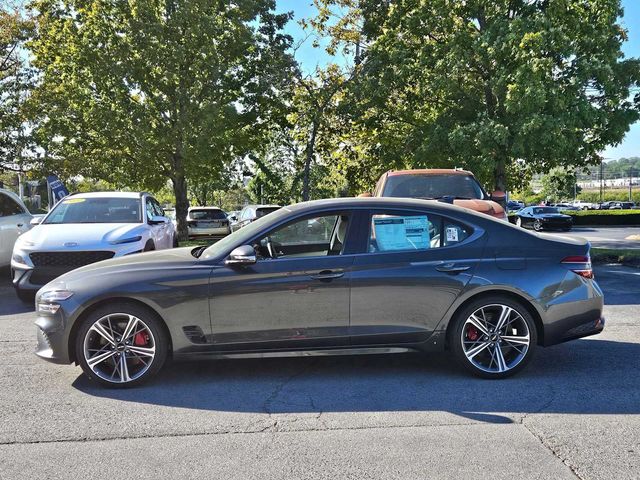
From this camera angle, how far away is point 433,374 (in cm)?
514

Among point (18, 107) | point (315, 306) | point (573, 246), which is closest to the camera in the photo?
point (315, 306)

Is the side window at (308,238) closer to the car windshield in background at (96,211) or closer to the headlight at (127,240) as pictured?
the headlight at (127,240)

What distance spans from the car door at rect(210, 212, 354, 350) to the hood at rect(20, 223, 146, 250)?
421cm

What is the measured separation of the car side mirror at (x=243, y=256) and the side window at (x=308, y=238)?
21 centimetres

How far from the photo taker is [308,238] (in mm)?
5430

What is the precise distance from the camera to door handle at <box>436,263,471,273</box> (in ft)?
16.2

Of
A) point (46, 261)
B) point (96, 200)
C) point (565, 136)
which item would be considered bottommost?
point (46, 261)

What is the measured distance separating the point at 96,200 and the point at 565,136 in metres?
12.4

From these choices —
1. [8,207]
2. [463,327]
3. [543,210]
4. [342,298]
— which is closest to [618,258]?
[463,327]

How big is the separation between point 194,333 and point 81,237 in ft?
14.5

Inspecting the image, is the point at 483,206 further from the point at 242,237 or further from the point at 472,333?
the point at 242,237

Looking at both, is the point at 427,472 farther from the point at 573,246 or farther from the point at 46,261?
the point at 46,261

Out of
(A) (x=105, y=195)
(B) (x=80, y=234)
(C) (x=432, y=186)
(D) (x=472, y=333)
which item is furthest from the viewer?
(A) (x=105, y=195)

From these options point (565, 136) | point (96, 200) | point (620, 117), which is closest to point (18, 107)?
point (96, 200)
